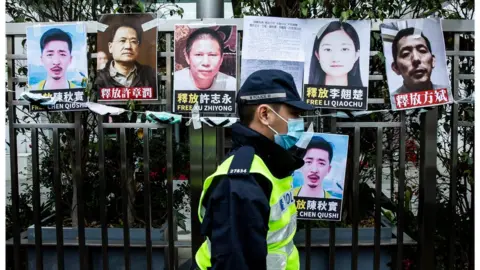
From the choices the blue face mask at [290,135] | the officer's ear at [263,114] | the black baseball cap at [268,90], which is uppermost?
the black baseball cap at [268,90]

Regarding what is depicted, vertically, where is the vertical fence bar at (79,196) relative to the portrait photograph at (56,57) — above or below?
below

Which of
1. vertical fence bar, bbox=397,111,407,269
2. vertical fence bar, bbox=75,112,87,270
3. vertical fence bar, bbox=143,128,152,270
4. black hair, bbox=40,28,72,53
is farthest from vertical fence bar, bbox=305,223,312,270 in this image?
black hair, bbox=40,28,72,53

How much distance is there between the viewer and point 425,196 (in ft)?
11.4

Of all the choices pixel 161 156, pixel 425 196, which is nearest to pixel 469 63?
pixel 425 196

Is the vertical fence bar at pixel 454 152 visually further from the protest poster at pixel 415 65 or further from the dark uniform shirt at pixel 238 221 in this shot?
the dark uniform shirt at pixel 238 221

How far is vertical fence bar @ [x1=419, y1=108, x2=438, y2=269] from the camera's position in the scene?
135 inches

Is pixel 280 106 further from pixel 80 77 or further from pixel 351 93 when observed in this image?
pixel 80 77

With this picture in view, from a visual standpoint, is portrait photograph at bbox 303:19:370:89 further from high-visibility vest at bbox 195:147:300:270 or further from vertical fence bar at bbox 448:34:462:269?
high-visibility vest at bbox 195:147:300:270

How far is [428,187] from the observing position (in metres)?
3.45

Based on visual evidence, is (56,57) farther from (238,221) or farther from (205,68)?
(238,221)

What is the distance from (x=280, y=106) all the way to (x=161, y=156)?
300cm

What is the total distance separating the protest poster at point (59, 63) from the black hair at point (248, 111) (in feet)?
5.42

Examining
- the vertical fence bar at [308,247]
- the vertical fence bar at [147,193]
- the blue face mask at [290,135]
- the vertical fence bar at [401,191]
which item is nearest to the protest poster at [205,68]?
the vertical fence bar at [147,193]

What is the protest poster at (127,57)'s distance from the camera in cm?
338
